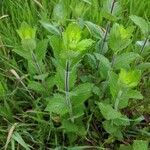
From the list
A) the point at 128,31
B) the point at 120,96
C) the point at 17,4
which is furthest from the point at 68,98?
the point at 17,4

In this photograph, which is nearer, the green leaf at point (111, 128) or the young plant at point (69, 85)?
the young plant at point (69, 85)

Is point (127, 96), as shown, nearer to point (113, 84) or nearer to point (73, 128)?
point (113, 84)

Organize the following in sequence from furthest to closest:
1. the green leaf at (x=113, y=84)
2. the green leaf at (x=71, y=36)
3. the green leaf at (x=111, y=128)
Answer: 1. the green leaf at (x=111, y=128)
2. the green leaf at (x=113, y=84)
3. the green leaf at (x=71, y=36)

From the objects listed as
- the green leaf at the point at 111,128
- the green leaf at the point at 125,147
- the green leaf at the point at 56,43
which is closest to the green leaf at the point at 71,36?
the green leaf at the point at 56,43

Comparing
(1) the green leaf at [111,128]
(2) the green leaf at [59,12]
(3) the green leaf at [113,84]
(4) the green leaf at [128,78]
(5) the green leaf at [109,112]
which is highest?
(2) the green leaf at [59,12]

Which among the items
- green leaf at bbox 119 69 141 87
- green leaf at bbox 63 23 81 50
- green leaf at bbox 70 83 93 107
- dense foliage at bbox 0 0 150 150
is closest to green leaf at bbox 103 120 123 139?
dense foliage at bbox 0 0 150 150

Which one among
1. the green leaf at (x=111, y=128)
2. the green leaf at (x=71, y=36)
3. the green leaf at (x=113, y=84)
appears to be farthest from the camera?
the green leaf at (x=111, y=128)

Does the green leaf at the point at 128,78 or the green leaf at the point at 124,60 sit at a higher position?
the green leaf at the point at 128,78

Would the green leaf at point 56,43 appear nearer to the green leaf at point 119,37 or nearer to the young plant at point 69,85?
the young plant at point 69,85

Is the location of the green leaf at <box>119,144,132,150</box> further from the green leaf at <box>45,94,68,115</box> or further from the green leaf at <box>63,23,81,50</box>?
the green leaf at <box>63,23,81,50</box>

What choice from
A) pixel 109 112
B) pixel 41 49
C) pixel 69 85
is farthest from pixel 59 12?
pixel 109 112
